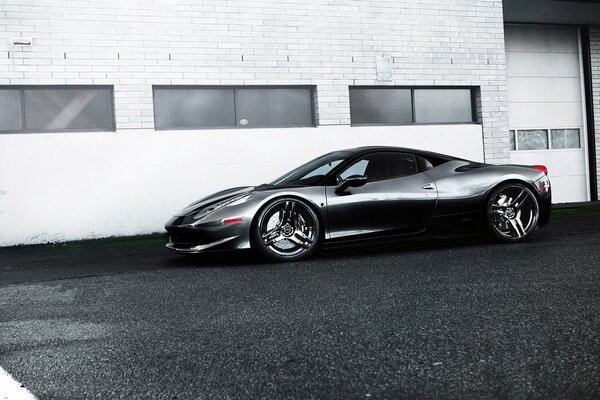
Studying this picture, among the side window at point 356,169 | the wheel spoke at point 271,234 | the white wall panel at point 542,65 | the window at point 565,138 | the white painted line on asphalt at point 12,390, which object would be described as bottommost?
the white painted line on asphalt at point 12,390

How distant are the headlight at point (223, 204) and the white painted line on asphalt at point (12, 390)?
4.09 meters

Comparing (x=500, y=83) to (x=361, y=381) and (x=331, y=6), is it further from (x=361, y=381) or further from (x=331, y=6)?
(x=361, y=381)

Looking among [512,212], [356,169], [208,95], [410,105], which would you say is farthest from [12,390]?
[410,105]

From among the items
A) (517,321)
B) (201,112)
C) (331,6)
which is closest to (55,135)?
(201,112)

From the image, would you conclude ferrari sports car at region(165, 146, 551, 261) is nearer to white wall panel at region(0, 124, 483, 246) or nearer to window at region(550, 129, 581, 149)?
white wall panel at region(0, 124, 483, 246)

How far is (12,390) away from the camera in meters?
2.87

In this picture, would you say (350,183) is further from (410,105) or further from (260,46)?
Result: (410,105)

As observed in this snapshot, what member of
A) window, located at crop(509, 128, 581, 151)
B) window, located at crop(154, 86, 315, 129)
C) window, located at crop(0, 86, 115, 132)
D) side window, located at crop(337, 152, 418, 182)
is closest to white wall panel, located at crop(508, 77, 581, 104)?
window, located at crop(509, 128, 581, 151)

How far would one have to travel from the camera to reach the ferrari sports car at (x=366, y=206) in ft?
23.2

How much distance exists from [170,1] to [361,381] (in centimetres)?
1107

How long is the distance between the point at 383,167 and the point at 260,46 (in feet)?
20.7

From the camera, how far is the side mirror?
7320mm

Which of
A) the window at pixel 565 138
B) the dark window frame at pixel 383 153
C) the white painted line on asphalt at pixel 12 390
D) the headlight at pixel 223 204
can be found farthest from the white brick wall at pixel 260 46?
the white painted line on asphalt at pixel 12 390

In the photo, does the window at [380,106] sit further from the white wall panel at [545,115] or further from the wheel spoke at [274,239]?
the wheel spoke at [274,239]
